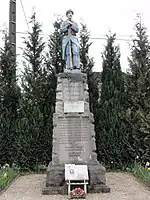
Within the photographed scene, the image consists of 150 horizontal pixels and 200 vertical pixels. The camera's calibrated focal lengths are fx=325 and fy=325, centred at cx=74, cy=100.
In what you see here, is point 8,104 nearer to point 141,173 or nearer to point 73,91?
point 73,91

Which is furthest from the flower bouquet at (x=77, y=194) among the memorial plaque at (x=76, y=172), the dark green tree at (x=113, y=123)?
the dark green tree at (x=113, y=123)

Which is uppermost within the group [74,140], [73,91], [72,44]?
[72,44]

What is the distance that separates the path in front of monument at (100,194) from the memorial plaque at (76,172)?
41cm

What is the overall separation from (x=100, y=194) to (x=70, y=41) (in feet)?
13.8

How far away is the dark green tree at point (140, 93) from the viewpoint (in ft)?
34.6

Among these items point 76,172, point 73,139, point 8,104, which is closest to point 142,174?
point 73,139

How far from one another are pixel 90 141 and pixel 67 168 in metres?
1.02

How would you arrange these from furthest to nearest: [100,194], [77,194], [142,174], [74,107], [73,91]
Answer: [142,174] → [73,91] → [74,107] → [100,194] → [77,194]

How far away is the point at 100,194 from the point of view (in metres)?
6.92

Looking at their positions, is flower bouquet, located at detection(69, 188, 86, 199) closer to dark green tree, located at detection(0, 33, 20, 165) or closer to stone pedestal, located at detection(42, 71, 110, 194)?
stone pedestal, located at detection(42, 71, 110, 194)

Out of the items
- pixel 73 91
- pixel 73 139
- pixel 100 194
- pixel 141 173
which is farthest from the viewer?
pixel 141 173

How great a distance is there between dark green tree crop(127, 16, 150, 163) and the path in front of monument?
1.94 metres

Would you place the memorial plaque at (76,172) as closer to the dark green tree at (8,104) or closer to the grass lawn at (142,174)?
the grass lawn at (142,174)

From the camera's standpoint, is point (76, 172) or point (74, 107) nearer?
point (76, 172)
